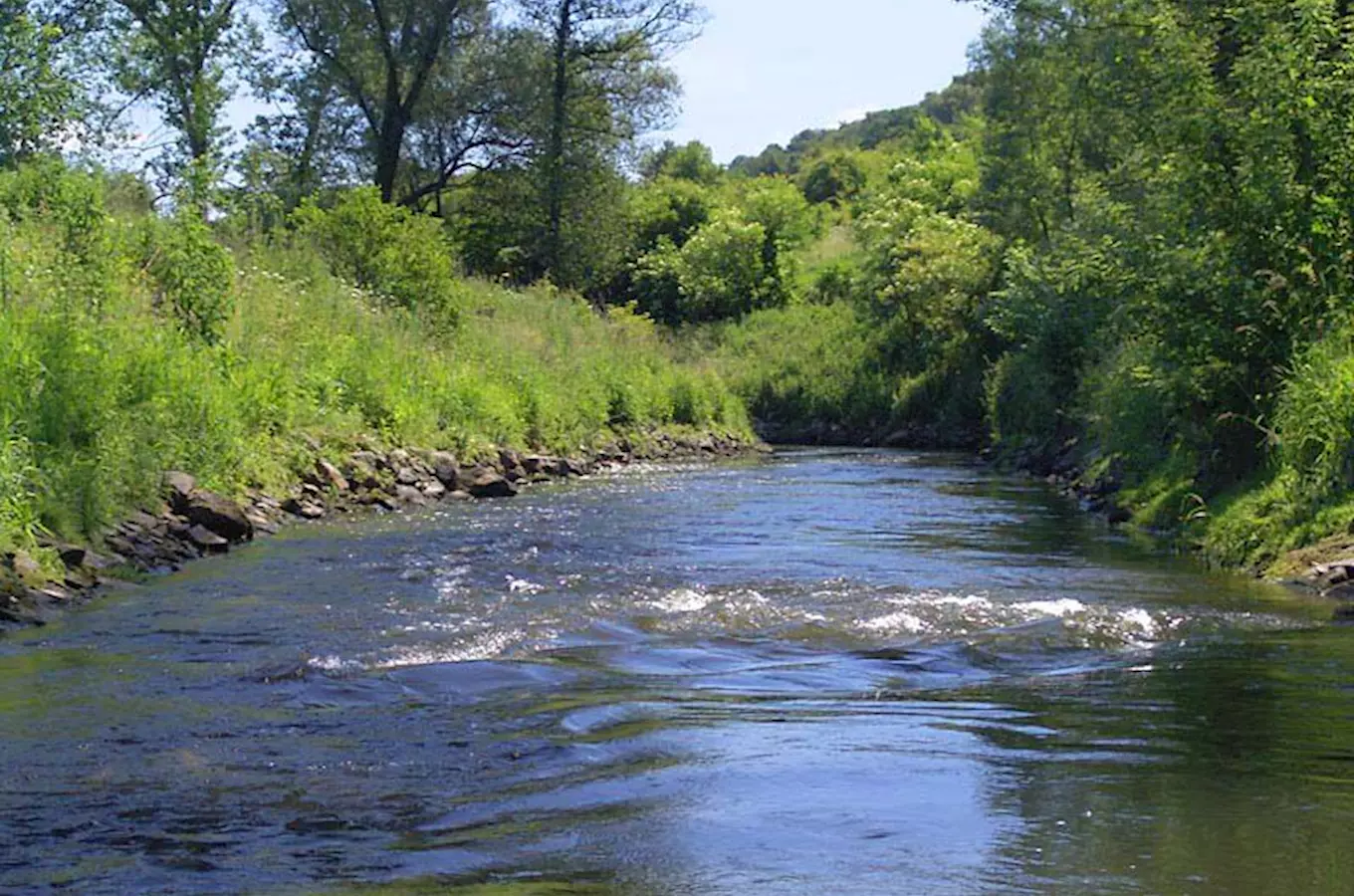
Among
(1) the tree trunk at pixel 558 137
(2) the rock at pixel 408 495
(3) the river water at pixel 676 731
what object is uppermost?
(1) the tree trunk at pixel 558 137

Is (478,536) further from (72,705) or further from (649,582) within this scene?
(72,705)

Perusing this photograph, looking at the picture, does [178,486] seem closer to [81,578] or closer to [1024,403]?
[81,578]

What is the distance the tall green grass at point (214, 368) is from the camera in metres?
12.2

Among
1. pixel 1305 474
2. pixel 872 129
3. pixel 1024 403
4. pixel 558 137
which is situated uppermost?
pixel 872 129

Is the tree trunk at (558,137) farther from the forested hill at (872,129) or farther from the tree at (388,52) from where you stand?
the forested hill at (872,129)

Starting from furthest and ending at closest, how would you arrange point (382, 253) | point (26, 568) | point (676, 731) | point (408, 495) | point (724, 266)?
1. point (724, 266)
2. point (382, 253)
3. point (408, 495)
4. point (26, 568)
5. point (676, 731)

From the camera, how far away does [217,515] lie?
521 inches

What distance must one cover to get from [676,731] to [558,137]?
110 ft

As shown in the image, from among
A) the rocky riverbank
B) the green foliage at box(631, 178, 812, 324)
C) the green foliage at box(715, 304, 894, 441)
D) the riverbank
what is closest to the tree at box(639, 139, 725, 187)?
the green foliage at box(631, 178, 812, 324)

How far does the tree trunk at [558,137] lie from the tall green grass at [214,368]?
9.09 m

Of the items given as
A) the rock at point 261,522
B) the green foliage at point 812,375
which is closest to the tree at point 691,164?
the green foliage at point 812,375

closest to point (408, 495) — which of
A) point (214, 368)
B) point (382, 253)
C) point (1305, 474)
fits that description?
point (214, 368)

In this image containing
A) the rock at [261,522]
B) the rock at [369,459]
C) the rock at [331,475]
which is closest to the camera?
the rock at [261,522]

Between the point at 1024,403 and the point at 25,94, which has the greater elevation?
the point at 25,94
